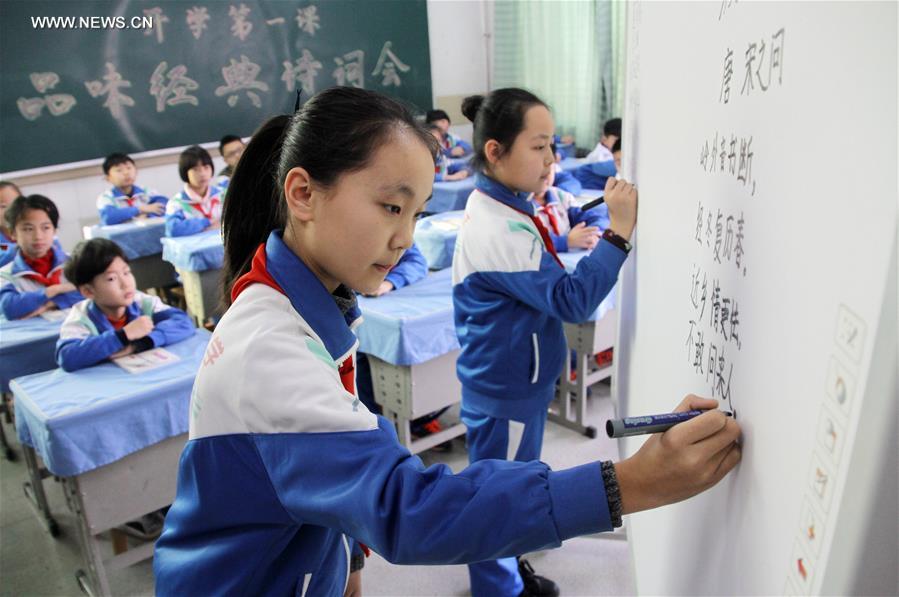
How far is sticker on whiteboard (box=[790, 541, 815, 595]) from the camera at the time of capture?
39 centimetres

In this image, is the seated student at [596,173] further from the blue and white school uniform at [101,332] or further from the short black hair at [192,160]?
the blue and white school uniform at [101,332]

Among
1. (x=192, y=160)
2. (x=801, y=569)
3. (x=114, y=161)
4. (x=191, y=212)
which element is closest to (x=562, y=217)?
(x=191, y=212)

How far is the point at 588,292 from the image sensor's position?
141 cm

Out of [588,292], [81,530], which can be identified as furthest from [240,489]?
[81,530]

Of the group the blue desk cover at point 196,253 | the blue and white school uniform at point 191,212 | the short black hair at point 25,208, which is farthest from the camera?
the blue and white school uniform at point 191,212

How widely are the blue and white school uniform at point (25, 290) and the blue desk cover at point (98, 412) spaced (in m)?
0.87

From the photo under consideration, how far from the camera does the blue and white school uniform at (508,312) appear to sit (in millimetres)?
1464

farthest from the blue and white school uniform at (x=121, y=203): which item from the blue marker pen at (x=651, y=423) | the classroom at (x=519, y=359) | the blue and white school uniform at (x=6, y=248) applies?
the blue marker pen at (x=651, y=423)

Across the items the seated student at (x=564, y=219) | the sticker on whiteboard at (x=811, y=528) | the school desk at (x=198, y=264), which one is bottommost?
the school desk at (x=198, y=264)

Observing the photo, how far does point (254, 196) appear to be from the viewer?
992 millimetres

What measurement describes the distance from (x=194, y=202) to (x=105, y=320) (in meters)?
2.02

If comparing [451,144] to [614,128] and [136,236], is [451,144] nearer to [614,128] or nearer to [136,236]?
[614,128]

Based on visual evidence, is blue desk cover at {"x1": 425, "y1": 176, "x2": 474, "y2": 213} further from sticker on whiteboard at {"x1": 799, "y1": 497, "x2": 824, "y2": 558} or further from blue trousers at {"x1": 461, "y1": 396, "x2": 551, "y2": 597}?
sticker on whiteboard at {"x1": 799, "y1": 497, "x2": 824, "y2": 558}

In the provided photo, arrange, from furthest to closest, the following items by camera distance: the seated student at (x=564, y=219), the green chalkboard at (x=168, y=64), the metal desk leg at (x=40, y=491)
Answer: the green chalkboard at (x=168, y=64), the seated student at (x=564, y=219), the metal desk leg at (x=40, y=491)
